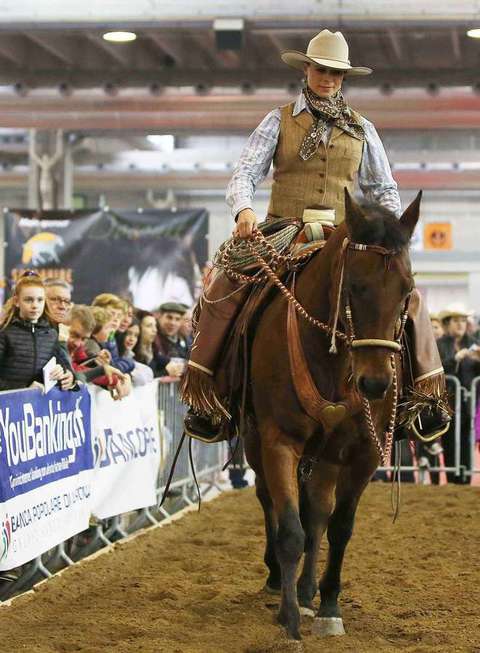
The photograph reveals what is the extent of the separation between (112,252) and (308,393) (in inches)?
341

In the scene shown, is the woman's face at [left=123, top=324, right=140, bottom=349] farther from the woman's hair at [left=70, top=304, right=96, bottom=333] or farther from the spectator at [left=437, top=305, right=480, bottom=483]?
the spectator at [left=437, top=305, right=480, bottom=483]

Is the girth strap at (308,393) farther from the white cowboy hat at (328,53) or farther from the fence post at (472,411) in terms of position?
the fence post at (472,411)

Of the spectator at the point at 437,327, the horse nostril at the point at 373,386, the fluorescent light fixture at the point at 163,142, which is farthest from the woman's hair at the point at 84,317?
the fluorescent light fixture at the point at 163,142

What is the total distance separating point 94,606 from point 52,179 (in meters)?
12.6

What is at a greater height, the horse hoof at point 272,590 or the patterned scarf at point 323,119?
the patterned scarf at point 323,119

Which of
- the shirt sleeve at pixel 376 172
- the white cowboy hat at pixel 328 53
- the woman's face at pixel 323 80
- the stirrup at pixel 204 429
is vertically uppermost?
the white cowboy hat at pixel 328 53

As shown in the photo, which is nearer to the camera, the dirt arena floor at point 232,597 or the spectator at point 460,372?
the dirt arena floor at point 232,597

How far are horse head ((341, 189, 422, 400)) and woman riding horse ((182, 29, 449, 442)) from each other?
775mm

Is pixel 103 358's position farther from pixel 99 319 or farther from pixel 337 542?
pixel 337 542

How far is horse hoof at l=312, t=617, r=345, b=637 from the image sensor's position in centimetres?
543

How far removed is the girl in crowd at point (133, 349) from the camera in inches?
361

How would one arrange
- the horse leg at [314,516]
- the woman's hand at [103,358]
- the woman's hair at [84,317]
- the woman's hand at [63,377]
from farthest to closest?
the woman's hair at [84,317] → the woman's hand at [103,358] → the woman's hand at [63,377] → the horse leg at [314,516]

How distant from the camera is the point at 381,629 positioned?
18.3 ft

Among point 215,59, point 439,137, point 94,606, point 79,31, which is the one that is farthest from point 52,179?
point 94,606
